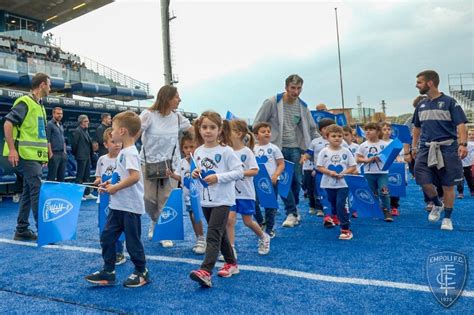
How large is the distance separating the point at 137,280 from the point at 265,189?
1.79 m

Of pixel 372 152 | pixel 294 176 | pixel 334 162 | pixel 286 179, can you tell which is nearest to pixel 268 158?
pixel 286 179

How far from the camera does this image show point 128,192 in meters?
3.05

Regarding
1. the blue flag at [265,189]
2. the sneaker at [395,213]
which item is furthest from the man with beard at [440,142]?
the blue flag at [265,189]

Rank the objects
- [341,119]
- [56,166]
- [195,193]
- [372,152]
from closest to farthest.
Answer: [195,193]
[372,152]
[56,166]
[341,119]

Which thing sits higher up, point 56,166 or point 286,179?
point 56,166

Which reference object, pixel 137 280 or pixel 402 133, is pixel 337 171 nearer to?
pixel 402 133

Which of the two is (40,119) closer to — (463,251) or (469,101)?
(463,251)

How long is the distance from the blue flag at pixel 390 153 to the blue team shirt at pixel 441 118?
47cm

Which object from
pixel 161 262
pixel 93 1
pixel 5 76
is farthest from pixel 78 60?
pixel 161 262

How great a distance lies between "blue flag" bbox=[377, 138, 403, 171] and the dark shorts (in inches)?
15.2

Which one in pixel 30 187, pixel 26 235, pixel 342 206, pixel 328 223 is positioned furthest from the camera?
pixel 328 223

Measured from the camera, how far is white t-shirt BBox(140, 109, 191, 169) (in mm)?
4090

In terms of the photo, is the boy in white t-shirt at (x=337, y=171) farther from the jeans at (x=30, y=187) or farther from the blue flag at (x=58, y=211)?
the jeans at (x=30, y=187)

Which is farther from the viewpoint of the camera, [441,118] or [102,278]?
[441,118]
